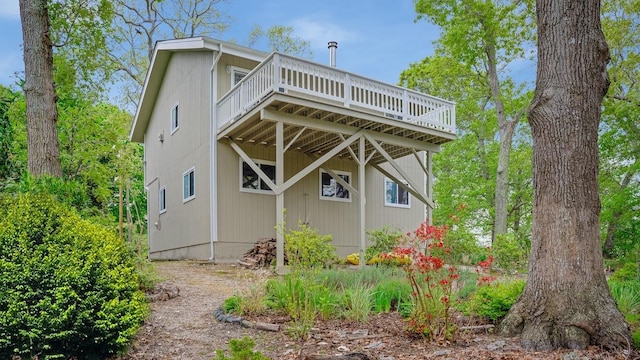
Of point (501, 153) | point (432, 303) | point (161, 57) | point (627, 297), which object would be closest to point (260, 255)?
point (432, 303)

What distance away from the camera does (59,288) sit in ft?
13.1

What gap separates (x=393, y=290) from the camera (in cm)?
641

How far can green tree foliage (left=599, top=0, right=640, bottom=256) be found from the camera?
14.9 m

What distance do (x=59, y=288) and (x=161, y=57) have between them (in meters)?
13.7

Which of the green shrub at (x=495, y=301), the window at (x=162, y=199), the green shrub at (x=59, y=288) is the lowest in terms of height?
the green shrub at (x=495, y=301)

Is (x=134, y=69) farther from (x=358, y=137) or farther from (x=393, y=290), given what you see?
(x=393, y=290)

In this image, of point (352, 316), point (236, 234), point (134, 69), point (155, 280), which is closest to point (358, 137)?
point (236, 234)

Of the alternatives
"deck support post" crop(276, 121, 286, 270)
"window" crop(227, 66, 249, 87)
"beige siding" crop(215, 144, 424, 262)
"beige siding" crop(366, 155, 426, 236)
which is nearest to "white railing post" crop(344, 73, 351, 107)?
"deck support post" crop(276, 121, 286, 270)

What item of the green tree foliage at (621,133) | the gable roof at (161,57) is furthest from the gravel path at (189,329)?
the green tree foliage at (621,133)

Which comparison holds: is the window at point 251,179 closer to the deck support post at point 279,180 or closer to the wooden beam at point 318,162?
the wooden beam at point 318,162

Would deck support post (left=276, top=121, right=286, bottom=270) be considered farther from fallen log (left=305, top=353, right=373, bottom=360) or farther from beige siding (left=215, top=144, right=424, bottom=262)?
fallen log (left=305, top=353, right=373, bottom=360)

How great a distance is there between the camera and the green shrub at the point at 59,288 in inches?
154

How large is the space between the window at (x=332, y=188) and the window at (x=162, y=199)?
585cm

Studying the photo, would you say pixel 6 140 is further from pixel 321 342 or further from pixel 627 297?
pixel 627 297
